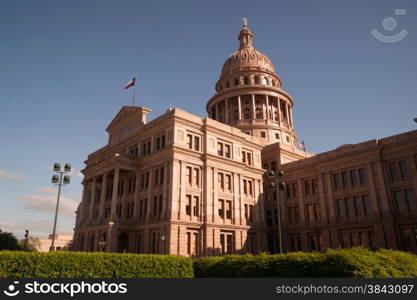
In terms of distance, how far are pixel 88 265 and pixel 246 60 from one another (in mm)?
70675

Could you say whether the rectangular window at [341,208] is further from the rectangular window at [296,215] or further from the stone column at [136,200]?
the stone column at [136,200]

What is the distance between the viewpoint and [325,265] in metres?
16.9

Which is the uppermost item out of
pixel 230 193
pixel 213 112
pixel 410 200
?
pixel 213 112

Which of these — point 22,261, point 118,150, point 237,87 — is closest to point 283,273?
point 22,261

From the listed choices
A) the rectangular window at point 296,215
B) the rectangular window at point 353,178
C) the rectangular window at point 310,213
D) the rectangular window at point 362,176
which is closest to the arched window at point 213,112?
the rectangular window at point 296,215

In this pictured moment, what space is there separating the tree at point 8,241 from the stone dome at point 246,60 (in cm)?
5856

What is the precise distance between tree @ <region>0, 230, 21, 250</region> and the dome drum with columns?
48854 mm

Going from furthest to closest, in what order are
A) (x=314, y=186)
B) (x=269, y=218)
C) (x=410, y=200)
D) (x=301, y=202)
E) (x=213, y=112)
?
1. (x=213, y=112)
2. (x=269, y=218)
3. (x=301, y=202)
4. (x=314, y=186)
5. (x=410, y=200)

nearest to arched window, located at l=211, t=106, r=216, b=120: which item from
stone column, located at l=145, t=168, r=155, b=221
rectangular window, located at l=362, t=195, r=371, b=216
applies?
stone column, located at l=145, t=168, r=155, b=221

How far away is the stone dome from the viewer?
260ft

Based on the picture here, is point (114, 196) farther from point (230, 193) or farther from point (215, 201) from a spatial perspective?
point (230, 193)

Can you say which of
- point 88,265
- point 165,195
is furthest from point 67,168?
point 165,195

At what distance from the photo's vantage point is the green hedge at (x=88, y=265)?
1664 centimetres

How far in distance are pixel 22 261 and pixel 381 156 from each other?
136 ft
